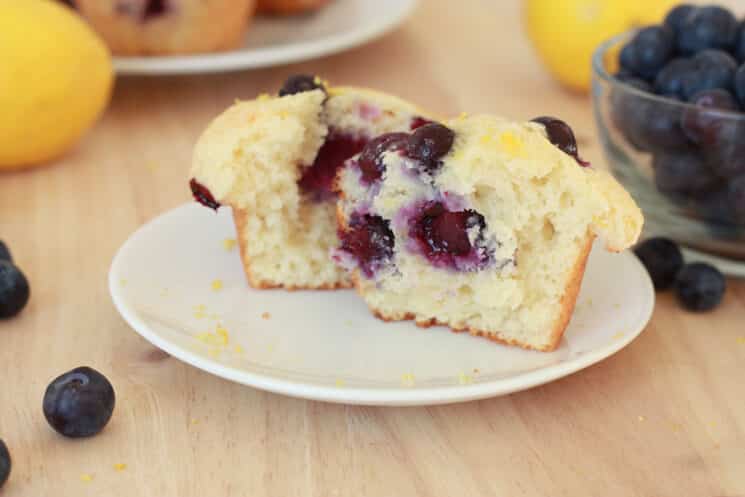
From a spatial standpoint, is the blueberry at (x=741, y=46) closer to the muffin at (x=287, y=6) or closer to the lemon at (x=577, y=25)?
the lemon at (x=577, y=25)

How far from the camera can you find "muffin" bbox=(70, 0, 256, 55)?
232 centimetres

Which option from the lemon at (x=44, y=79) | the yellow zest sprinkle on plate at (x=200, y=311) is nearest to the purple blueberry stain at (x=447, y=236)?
the yellow zest sprinkle on plate at (x=200, y=311)

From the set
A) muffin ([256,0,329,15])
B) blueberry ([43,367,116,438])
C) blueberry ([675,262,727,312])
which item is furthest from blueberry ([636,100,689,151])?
muffin ([256,0,329,15])

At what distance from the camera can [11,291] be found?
1.58 metres

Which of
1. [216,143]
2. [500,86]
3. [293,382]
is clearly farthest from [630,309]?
[500,86]

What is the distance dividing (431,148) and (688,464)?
0.55 meters

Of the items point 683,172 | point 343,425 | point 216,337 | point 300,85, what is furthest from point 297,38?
point 343,425

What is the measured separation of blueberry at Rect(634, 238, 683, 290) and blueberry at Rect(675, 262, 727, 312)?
35 millimetres

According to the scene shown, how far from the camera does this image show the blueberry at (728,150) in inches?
62.4

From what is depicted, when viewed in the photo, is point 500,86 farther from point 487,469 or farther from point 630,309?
point 487,469

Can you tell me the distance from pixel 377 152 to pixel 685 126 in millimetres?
528

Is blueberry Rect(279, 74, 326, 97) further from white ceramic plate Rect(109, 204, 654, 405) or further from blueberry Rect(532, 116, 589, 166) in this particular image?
blueberry Rect(532, 116, 589, 166)

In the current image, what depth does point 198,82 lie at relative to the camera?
264cm

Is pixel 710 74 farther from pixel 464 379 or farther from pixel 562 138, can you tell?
pixel 464 379
